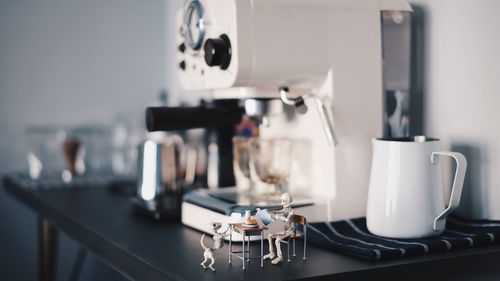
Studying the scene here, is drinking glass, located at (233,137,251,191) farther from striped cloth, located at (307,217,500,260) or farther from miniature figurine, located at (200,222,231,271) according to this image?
miniature figurine, located at (200,222,231,271)

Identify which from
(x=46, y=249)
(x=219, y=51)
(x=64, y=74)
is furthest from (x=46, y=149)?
(x=219, y=51)

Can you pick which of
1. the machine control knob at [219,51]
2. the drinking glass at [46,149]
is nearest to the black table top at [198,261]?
the machine control knob at [219,51]

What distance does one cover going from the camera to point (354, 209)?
1093 millimetres

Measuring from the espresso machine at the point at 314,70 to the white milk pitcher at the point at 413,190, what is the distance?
0.10 metres

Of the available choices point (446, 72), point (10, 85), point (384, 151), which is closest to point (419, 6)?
point (446, 72)

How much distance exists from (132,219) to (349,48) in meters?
0.51

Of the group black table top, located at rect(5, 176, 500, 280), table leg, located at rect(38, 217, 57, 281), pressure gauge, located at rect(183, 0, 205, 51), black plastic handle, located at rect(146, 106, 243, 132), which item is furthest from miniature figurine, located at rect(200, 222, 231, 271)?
table leg, located at rect(38, 217, 57, 281)

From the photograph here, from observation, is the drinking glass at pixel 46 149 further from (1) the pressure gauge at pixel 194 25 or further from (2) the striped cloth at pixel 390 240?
(2) the striped cloth at pixel 390 240

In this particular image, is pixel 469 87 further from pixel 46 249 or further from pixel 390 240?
pixel 46 249

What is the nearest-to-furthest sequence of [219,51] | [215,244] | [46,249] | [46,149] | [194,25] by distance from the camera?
1. [215,244]
2. [219,51]
3. [194,25]
4. [46,249]
5. [46,149]

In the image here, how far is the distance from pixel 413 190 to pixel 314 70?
0.25 metres

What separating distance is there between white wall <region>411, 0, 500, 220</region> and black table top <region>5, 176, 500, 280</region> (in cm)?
16

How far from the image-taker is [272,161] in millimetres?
1138

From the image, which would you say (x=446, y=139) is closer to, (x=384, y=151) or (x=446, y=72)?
(x=446, y=72)
